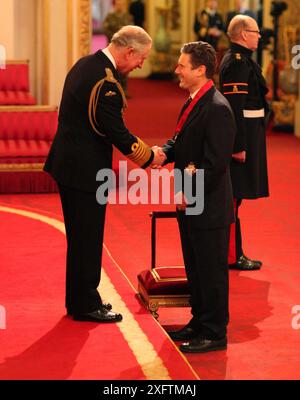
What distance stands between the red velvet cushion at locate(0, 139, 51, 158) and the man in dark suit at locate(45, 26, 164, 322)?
4.81 m

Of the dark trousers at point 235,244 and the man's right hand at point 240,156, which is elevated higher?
the man's right hand at point 240,156

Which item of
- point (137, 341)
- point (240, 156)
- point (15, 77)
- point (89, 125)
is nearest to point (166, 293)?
point (137, 341)

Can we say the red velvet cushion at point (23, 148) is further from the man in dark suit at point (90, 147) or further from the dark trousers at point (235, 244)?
the man in dark suit at point (90, 147)

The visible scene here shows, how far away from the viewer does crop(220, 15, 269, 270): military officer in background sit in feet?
25.0

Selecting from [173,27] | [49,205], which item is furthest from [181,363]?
[173,27]

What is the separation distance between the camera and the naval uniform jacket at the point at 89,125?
5.91 meters

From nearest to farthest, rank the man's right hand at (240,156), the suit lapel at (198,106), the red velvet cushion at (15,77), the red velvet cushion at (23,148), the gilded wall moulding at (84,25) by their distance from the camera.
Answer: the suit lapel at (198,106) → the man's right hand at (240,156) → the red velvet cushion at (23,148) → the gilded wall moulding at (84,25) → the red velvet cushion at (15,77)

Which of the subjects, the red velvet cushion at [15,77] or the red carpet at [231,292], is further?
the red velvet cushion at [15,77]

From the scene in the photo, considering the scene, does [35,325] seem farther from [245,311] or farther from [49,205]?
[49,205]

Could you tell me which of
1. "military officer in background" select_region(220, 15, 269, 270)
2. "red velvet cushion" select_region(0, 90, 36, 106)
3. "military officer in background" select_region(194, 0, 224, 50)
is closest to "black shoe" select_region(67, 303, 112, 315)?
"military officer in background" select_region(220, 15, 269, 270)

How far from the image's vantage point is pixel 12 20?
44.8ft

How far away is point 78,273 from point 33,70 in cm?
852

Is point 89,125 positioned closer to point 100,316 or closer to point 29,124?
point 100,316

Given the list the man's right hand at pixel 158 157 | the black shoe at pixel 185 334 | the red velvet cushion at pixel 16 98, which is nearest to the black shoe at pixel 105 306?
the black shoe at pixel 185 334
